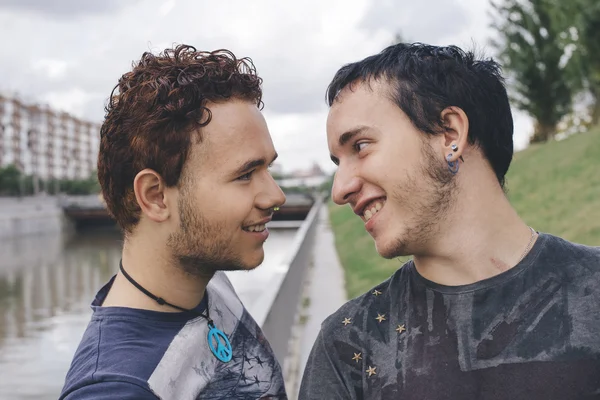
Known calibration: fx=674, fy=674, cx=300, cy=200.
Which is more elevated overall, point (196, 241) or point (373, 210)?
point (373, 210)

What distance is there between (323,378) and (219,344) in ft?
1.72

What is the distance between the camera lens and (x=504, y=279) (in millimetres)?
2008

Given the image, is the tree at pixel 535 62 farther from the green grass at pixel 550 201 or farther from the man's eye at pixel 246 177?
the man's eye at pixel 246 177

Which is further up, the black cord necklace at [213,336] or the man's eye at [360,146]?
the man's eye at [360,146]

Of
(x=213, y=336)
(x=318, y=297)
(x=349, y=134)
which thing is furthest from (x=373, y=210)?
(x=318, y=297)

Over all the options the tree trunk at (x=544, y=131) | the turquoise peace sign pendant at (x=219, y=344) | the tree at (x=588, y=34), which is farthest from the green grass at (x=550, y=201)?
the turquoise peace sign pendant at (x=219, y=344)

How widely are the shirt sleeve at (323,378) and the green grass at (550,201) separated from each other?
28.6 feet

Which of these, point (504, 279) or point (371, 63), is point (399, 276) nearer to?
point (504, 279)

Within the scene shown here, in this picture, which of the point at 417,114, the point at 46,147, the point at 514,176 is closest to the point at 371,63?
the point at 417,114

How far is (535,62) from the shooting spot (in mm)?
24500

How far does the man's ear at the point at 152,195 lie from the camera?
2.34 m

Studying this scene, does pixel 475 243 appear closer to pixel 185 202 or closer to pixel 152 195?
pixel 185 202

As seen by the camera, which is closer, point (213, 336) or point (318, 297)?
point (213, 336)

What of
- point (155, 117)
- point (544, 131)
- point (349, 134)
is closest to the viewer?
point (349, 134)
